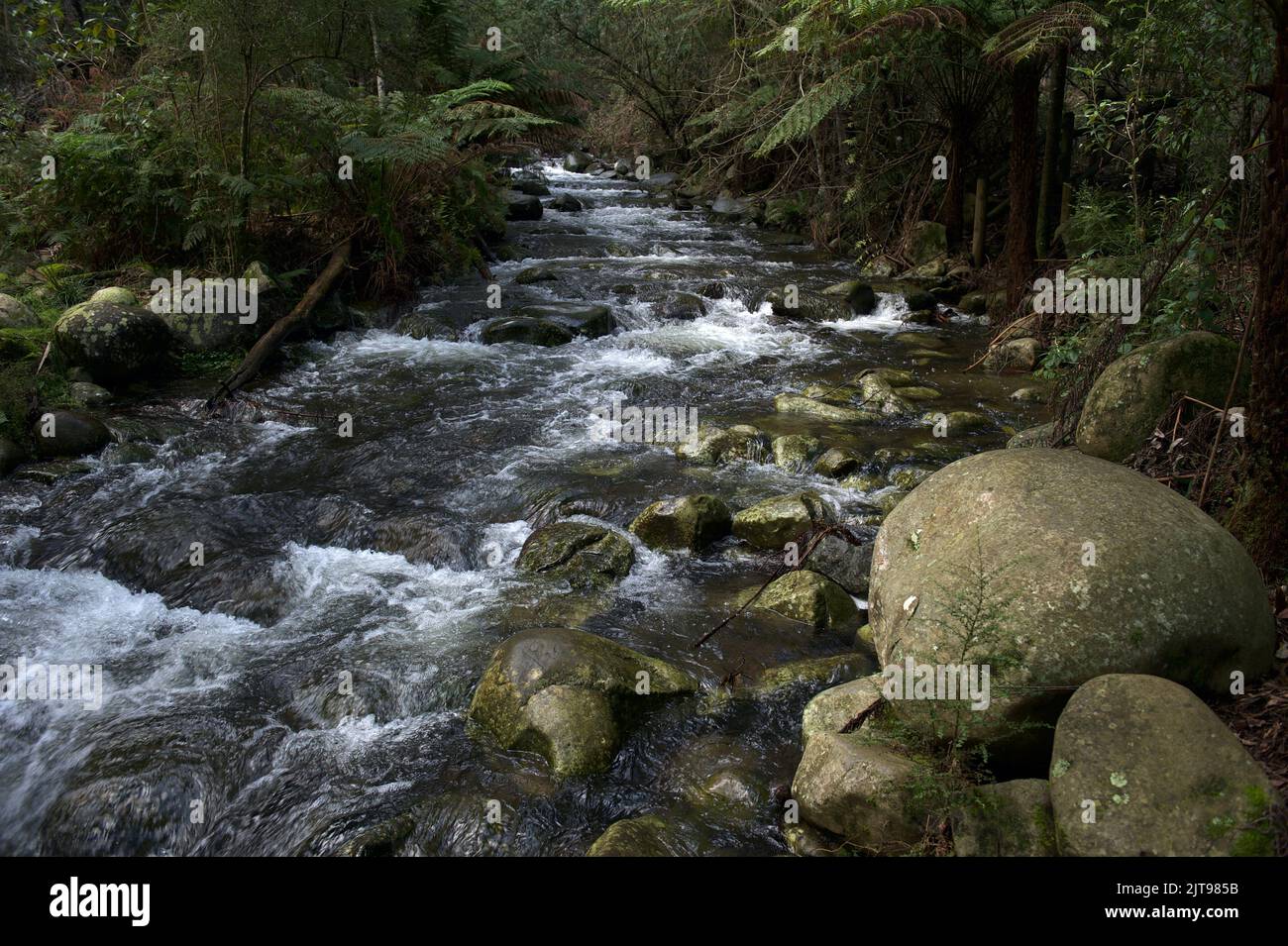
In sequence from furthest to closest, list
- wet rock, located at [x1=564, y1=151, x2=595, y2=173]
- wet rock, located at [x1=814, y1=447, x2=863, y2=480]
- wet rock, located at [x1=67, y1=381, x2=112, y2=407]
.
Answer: wet rock, located at [x1=564, y1=151, x2=595, y2=173] → wet rock, located at [x1=67, y1=381, x2=112, y2=407] → wet rock, located at [x1=814, y1=447, x2=863, y2=480]

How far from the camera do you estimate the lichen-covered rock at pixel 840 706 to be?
3912mm

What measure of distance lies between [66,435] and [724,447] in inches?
222

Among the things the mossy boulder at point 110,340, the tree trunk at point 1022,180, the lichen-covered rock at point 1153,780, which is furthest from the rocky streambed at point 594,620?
the tree trunk at point 1022,180

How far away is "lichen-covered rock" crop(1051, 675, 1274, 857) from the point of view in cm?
273

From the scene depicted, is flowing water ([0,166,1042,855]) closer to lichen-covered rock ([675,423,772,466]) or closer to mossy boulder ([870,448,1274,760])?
lichen-covered rock ([675,423,772,466])

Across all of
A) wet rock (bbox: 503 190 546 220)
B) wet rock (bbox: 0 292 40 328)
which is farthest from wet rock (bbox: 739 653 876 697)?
wet rock (bbox: 503 190 546 220)

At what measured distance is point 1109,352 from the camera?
5.75 m

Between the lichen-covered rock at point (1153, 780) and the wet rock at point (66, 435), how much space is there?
765 centimetres

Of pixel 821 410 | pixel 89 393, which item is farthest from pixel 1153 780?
pixel 89 393

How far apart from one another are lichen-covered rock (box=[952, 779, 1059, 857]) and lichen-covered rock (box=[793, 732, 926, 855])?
168mm

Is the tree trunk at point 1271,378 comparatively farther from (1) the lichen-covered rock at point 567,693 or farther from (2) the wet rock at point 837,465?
(2) the wet rock at point 837,465

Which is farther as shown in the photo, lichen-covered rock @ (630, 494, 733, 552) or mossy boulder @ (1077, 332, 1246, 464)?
lichen-covered rock @ (630, 494, 733, 552)
